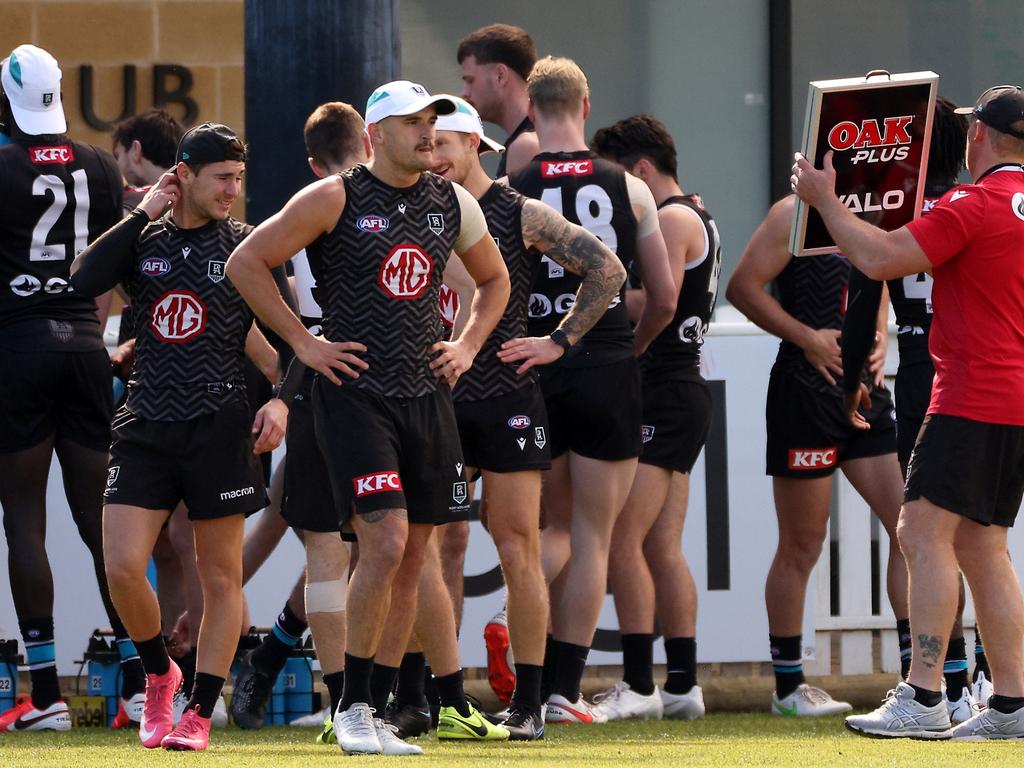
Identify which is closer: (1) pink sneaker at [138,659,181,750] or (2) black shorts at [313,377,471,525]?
(2) black shorts at [313,377,471,525]

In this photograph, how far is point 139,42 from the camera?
475 inches

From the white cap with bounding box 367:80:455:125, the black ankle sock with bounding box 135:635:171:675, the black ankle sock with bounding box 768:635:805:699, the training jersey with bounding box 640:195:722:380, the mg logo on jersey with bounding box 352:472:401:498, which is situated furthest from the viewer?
the black ankle sock with bounding box 768:635:805:699

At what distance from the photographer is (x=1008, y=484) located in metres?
6.50

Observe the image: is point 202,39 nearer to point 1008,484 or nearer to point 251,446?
point 251,446

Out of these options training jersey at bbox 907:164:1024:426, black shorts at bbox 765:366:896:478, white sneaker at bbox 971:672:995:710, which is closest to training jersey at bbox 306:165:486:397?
training jersey at bbox 907:164:1024:426

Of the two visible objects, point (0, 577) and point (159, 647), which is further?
point (0, 577)

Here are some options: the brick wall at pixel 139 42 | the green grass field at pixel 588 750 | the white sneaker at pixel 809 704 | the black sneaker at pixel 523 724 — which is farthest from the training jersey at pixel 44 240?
the brick wall at pixel 139 42

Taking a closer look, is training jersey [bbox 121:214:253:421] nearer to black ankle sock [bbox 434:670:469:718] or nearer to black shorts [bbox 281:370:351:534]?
black shorts [bbox 281:370:351:534]

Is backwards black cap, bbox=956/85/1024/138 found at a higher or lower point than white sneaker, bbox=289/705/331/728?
higher

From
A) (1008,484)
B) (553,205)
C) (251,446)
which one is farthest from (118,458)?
(1008,484)

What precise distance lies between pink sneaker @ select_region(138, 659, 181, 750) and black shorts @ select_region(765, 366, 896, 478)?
2.57 m

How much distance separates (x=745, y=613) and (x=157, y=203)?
10.7 ft

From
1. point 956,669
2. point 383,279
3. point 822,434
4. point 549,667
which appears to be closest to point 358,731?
point 383,279

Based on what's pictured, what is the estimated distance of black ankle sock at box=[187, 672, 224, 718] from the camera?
6441mm
